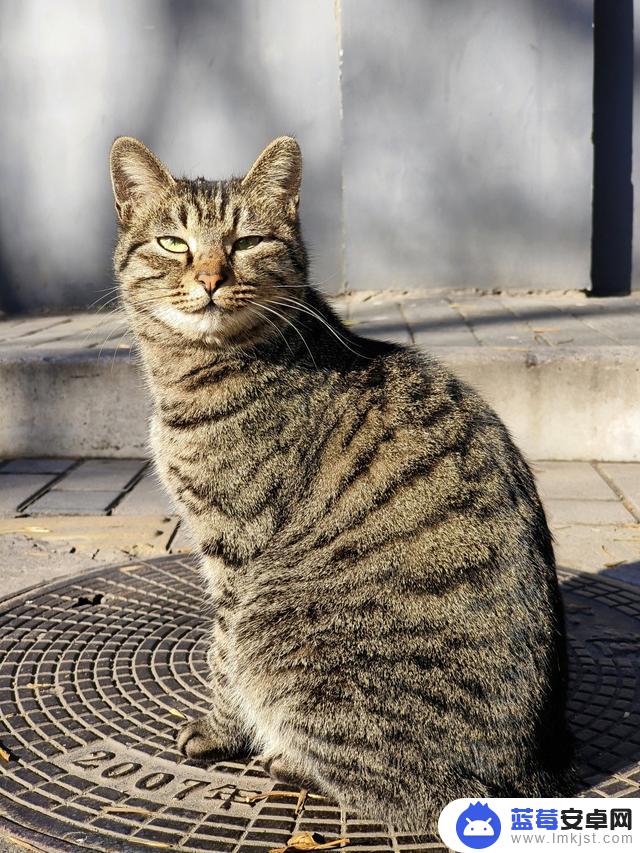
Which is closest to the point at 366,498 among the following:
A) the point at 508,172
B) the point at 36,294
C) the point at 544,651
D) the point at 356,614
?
the point at 356,614

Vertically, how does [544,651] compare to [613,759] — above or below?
above

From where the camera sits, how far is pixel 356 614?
2.37m

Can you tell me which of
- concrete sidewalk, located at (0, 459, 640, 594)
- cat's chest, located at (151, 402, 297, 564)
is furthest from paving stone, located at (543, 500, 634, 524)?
cat's chest, located at (151, 402, 297, 564)

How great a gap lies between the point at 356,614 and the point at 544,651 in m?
0.47

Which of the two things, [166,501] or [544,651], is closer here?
[544,651]

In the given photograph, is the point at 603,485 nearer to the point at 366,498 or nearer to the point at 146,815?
the point at 366,498

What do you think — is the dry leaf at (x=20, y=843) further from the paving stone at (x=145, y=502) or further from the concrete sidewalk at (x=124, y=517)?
the paving stone at (x=145, y=502)

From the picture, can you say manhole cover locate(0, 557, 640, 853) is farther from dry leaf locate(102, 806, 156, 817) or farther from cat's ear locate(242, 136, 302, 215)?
cat's ear locate(242, 136, 302, 215)

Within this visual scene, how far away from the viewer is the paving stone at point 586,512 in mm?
4230

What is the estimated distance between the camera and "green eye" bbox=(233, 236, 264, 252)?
9.42ft

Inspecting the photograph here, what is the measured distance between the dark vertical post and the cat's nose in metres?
4.93

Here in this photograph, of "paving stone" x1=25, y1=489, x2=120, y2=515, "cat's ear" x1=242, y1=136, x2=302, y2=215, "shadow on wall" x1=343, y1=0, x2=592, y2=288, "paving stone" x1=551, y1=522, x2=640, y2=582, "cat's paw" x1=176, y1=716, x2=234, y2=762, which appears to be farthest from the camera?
"shadow on wall" x1=343, y1=0, x2=592, y2=288

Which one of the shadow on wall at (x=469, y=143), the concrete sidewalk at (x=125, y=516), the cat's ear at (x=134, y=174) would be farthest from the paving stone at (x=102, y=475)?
the shadow on wall at (x=469, y=143)

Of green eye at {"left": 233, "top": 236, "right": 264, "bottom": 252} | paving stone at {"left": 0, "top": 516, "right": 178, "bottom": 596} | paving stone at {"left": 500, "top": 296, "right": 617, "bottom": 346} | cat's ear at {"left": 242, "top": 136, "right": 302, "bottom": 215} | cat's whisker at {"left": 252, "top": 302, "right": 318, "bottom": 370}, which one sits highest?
cat's ear at {"left": 242, "top": 136, "right": 302, "bottom": 215}
